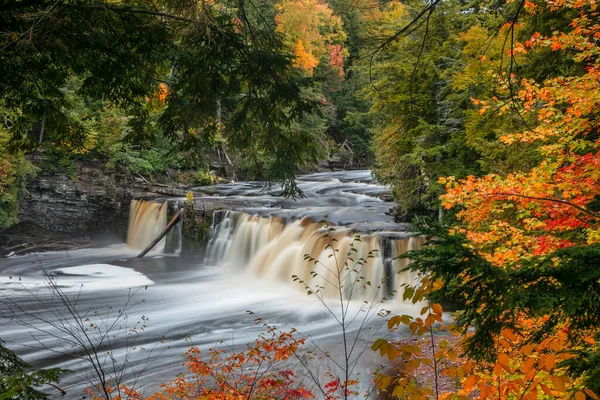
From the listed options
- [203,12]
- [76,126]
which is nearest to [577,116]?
[203,12]

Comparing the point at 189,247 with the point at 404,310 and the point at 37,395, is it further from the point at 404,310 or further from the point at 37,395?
the point at 37,395

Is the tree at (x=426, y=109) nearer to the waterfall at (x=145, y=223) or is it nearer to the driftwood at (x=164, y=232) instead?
the driftwood at (x=164, y=232)

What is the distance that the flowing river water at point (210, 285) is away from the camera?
889cm

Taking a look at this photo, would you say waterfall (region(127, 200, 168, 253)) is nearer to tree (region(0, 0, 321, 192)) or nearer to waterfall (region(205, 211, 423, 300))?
waterfall (region(205, 211, 423, 300))

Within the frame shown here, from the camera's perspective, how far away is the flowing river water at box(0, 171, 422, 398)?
350 inches

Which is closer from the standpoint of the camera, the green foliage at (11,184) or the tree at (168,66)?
the tree at (168,66)

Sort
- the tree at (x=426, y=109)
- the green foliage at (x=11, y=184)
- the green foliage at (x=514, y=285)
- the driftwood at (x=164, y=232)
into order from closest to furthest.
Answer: the green foliage at (x=514, y=285), the tree at (x=426, y=109), the green foliage at (x=11, y=184), the driftwood at (x=164, y=232)

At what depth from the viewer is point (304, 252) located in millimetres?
13766

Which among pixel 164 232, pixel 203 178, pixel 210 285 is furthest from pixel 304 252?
pixel 203 178

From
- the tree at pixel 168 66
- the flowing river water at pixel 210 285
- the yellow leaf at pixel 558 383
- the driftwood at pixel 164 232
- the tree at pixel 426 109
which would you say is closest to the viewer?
the yellow leaf at pixel 558 383

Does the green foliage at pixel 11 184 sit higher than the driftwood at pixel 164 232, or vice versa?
the green foliage at pixel 11 184

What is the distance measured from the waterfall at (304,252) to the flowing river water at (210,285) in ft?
0.13

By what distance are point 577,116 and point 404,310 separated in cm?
711

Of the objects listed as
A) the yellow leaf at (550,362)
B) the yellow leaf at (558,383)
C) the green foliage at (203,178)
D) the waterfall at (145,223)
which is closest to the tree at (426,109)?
the yellow leaf at (550,362)
